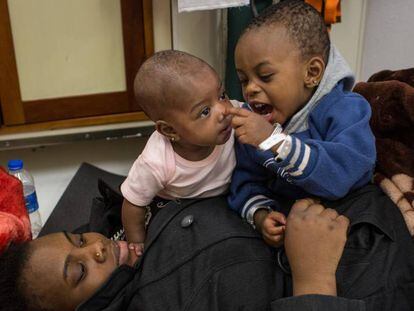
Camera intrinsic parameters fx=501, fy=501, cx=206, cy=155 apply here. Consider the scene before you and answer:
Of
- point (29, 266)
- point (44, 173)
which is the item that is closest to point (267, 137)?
point (29, 266)

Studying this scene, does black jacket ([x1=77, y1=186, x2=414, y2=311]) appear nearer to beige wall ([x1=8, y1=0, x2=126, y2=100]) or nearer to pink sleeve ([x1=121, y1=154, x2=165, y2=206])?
pink sleeve ([x1=121, y1=154, x2=165, y2=206])

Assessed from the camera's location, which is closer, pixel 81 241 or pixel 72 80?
pixel 81 241

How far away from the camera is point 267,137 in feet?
3.05

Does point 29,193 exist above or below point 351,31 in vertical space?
below

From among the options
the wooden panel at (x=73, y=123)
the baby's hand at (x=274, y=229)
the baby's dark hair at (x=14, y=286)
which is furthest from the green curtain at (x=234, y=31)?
the baby's dark hair at (x=14, y=286)

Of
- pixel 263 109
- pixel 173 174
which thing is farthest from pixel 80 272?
pixel 263 109

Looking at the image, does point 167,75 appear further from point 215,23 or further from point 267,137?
point 215,23

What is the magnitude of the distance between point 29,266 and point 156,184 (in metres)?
0.31

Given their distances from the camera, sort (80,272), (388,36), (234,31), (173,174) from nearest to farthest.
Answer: (80,272) → (173,174) → (234,31) → (388,36)

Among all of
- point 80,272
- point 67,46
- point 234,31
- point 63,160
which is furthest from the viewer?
point 63,160

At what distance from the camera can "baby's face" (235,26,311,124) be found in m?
1.00

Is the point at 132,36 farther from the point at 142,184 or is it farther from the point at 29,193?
the point at 142,184

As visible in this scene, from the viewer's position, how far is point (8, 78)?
1.99 meters

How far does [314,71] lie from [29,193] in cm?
133
